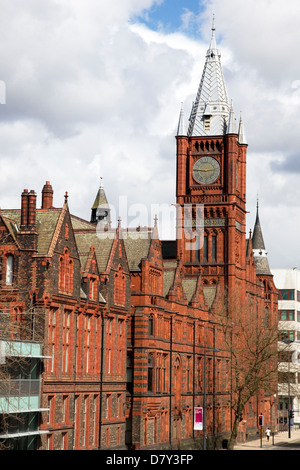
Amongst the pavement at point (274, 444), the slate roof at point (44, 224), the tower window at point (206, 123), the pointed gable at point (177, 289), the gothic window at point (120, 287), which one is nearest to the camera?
the slate roof at point (44, 224)

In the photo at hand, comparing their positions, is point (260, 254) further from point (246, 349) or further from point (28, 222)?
point (28, 222)

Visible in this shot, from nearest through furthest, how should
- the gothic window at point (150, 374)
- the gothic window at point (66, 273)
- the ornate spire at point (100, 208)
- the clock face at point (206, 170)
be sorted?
the gothic window at point (66, 273), the gothic window at point (150, 374), the clock face at point (206, 170), the ornate spire at point (100, 208)

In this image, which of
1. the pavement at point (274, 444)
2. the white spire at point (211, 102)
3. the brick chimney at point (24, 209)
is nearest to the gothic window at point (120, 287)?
the brick chimney at point (24, 209)

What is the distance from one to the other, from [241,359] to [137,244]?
2655 centimetres

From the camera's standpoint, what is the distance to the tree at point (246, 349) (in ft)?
308

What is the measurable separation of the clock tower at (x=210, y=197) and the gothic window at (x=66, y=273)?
4762 centimetres

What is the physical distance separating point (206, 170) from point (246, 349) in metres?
23.0

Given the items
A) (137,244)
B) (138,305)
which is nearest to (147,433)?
(138,305)

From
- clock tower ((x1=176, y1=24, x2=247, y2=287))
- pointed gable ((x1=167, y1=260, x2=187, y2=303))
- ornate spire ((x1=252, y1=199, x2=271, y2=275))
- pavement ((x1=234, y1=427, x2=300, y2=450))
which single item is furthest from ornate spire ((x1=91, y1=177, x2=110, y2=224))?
pointed gable ((x1=167, y1=260, x2=187, y2=303))

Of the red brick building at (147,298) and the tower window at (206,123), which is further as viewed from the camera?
the tower window at (206,123)

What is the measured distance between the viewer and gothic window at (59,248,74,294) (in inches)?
2397

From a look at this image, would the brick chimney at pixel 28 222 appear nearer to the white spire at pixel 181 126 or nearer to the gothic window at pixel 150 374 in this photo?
the gothic window at pixel 150 374
